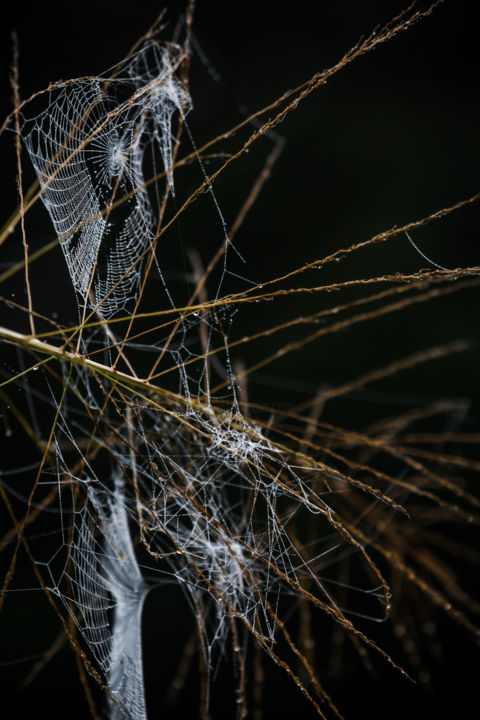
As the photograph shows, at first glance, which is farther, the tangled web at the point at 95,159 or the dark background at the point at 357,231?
the dark background at the point at 357,231

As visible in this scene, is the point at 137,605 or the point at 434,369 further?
the point at 434,369

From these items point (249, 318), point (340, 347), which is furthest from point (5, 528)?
point (340, 347)

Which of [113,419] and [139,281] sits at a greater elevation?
[139,281]

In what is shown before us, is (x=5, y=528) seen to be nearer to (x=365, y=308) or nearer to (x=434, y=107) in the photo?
(x=365, y=308)

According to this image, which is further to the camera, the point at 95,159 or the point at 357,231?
the point at 357,231

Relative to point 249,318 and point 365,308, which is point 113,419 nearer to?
point 249,318

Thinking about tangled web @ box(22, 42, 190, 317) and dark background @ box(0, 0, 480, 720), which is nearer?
tangled web @ box(22, 42, 190, 317)

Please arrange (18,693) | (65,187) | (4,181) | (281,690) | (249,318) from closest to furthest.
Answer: (65,187) < (4,181) < (18,693) < (281,690) < (249,318)

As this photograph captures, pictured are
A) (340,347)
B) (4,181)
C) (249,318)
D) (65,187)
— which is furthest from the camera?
(340,347)

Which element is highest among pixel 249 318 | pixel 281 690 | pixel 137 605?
pixel 249 318
